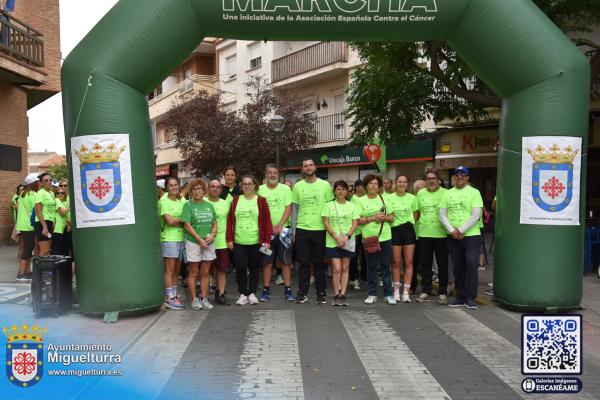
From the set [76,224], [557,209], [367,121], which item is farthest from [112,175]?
[367,121]

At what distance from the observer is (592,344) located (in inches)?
Answer: 239

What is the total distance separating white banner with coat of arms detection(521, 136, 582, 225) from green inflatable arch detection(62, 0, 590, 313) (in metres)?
0.10

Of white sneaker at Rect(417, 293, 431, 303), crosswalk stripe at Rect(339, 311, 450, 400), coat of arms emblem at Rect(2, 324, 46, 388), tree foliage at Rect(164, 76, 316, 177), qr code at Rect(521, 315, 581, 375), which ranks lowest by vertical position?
white sneaker at Rect(417, 293, 431, 303)

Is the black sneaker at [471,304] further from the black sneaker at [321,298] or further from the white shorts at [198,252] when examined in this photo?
the white shorts at [198,252]

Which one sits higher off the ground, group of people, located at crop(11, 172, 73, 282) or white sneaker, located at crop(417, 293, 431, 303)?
group of people, located at crop(11, 172, 73, 282)

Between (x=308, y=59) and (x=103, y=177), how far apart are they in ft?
65.8

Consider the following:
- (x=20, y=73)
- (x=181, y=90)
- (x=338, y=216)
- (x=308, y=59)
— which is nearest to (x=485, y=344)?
(x=338, y=216)

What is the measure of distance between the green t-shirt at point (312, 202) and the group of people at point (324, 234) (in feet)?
0.05

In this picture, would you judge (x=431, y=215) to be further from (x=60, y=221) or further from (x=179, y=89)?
(x=179, y=89)

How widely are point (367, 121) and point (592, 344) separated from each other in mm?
8177

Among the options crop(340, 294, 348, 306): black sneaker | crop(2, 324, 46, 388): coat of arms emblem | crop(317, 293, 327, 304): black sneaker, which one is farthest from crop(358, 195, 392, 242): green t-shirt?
crop(2, 324, 46, 388): coat of arms emblem

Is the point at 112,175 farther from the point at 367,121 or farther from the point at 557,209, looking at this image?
the point at 367,121

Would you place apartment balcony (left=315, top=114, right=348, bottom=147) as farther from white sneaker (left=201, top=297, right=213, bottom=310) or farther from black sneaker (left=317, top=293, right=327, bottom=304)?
white sneaker (left=201, top=297, right=213, bottom=310)

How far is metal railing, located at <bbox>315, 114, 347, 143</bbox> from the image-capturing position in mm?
24859
